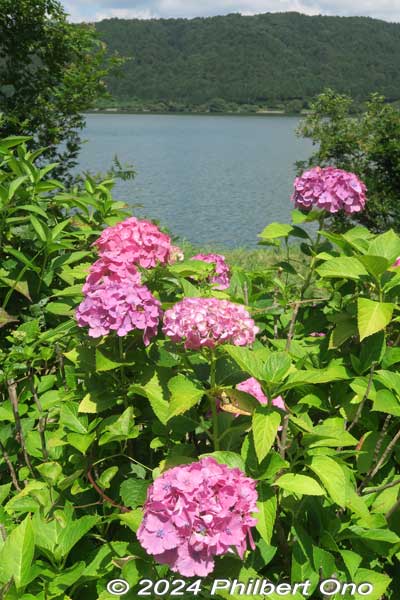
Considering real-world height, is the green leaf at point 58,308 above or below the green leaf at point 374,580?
above

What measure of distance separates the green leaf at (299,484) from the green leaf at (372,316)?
44 cm

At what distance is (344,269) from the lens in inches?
66.6

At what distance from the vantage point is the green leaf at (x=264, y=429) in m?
1.16

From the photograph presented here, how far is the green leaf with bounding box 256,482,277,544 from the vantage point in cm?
116

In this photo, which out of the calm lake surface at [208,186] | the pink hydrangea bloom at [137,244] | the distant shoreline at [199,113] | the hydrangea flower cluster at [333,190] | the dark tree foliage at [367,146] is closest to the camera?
the pink hydrangea bloom at [137,244]

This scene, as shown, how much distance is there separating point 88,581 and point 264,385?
644 millimetres

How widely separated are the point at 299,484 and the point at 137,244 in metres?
0.81

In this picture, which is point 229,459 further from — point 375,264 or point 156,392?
point 375,264

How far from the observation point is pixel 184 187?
16969 mm

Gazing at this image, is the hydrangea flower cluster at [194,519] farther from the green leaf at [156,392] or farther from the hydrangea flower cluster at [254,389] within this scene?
the hydrangea flower cluster at [254,389]

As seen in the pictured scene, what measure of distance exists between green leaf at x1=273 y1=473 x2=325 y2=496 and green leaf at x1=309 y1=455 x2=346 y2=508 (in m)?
0.02

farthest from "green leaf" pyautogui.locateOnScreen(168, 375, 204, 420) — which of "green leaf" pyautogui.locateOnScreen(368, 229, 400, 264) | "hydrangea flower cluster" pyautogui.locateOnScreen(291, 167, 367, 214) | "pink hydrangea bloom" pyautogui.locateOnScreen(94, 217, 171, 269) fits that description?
"hydrangea flower cluster" pyautogui.locateOnScreen(291, 167, 367, 214)

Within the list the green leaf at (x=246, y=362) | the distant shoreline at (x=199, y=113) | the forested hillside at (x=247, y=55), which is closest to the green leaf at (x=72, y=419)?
the green leaf at (x=246, y=362)

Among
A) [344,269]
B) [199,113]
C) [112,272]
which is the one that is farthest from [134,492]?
[199,113]
